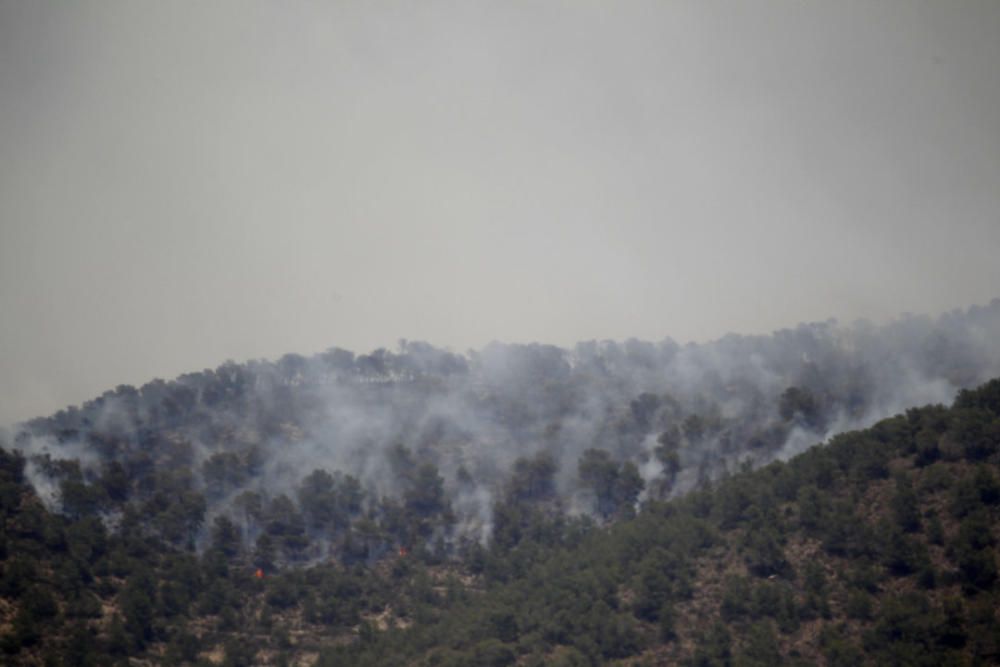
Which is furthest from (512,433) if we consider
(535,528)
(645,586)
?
(645,586)

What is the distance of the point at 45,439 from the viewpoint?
17825 centimetres


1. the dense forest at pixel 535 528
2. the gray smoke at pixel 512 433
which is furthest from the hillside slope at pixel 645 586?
the gray smoke at pixel 512 433

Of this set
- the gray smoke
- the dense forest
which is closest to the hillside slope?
the dense forest

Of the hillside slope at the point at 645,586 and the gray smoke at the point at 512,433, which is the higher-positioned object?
the gray smoke at the point at 512,433

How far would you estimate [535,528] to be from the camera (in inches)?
5965

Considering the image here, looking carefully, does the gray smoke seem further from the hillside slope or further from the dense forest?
the hillside slope

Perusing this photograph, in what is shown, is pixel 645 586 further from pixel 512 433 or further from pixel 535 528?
pixel 512 433

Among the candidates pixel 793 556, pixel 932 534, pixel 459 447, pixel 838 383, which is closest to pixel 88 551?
pixel 459 447

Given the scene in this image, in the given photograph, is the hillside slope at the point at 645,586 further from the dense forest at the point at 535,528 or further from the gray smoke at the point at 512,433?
the gray smoke at the point at 512,433

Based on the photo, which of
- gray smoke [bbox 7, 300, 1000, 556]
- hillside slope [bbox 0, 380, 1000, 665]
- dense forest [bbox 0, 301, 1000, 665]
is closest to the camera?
hillside slope [bbox 0, 380, 1000, 665]

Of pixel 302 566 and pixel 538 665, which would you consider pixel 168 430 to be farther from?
pixel 538 665

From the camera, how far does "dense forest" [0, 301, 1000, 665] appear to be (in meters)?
93.3

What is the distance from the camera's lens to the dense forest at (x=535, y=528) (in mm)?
93312

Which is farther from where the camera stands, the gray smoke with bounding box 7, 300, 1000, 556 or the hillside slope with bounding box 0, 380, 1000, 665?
the gray smoke with bounding box 7, 300, 1000, 556
